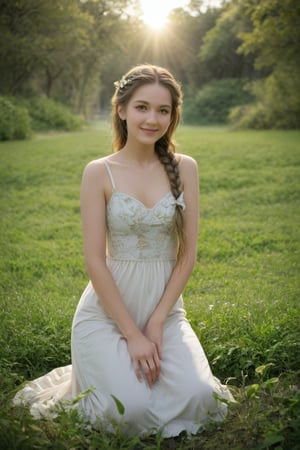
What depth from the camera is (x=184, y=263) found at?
2.93m

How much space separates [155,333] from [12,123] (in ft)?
48.2

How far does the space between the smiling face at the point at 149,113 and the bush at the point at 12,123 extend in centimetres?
1339

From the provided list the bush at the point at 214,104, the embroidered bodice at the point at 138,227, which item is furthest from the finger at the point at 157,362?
the bush at the point at 214,104

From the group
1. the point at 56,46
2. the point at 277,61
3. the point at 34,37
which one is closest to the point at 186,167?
the point at 277,61

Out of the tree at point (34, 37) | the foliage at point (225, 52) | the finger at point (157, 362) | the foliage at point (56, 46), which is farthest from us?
the foliage at point (225, 52)

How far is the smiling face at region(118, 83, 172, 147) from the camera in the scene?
9.32ft

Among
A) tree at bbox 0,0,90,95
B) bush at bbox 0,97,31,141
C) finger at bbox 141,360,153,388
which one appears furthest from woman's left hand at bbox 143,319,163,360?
tree at bbox 0,0,90,95

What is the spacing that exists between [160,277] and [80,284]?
2.29m

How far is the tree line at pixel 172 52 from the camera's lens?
19922 millimetres

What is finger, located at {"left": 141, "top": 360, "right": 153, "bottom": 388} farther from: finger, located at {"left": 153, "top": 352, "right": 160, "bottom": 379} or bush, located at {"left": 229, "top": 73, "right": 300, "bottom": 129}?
bush, located at {"left": 229, "top": 73, "right": 300, "bottom": 129}

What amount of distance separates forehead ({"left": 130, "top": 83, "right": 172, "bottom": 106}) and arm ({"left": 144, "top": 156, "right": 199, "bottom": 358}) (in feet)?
1.39

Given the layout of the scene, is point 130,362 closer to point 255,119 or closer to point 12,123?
point 12,123

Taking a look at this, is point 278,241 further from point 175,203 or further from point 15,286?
point 175,203

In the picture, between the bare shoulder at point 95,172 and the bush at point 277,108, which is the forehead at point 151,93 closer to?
the bare shoulder at point 95,172
